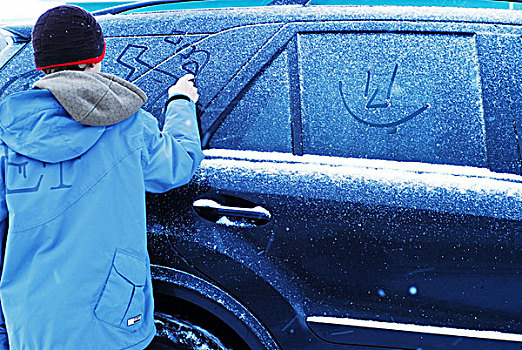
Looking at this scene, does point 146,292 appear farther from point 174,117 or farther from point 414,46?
point 414,46

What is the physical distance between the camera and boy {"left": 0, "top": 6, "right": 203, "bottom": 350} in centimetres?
125

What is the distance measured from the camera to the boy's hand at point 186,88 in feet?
5.40

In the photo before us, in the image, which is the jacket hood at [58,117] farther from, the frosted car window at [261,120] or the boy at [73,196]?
the frosted car window at [261,120]

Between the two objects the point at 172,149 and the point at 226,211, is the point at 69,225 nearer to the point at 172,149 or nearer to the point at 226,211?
the point at 172,149

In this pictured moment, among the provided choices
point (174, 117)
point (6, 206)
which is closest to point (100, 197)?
point (6, 206)

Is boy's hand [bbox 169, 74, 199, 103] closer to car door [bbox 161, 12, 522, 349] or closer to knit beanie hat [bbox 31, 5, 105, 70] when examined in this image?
car door [bbox 161, 12, 522, 349]

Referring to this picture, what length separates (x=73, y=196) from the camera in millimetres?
1259

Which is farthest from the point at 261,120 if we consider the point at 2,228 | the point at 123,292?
the point at 2,228

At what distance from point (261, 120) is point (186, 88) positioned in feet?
0.90

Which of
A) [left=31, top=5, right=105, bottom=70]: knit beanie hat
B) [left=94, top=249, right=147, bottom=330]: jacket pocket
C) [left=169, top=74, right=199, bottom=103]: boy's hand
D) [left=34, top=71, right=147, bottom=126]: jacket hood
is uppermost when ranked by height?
[left=31, top=5, right=105, bottom=70]: knit beanie hat

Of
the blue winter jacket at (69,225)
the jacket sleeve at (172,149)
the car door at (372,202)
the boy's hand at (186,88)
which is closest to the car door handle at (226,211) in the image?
the car door at (372,202)

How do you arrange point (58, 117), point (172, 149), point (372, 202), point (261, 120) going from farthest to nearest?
point (261, 120)
point (372, 202)
point (172, 149)
point (58, 117)

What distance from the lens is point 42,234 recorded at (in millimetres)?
1256

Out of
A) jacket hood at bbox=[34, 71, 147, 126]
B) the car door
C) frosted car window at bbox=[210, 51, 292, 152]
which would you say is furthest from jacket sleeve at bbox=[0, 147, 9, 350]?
frosted car window at bbox=[210, 51, 292, 152]
